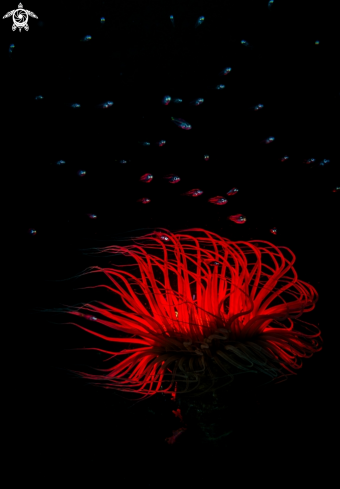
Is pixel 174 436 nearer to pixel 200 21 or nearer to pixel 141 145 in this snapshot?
pixel 141 145

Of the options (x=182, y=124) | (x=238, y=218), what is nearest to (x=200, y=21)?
(x=182, y=124)

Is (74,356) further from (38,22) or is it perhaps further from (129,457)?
(38,22)

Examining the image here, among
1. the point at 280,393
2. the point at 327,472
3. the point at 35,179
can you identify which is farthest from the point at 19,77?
the point at 327,472

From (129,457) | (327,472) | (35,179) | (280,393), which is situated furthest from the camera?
(35,179)

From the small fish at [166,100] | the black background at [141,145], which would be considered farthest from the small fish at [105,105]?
the small fish at [166,100]


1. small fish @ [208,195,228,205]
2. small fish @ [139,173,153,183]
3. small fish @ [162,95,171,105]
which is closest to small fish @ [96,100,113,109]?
small fish @ [162,95,171,105]
